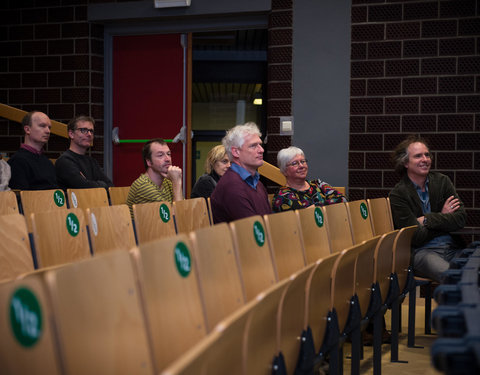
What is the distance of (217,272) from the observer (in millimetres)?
1401

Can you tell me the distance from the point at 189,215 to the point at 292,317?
4.49 ft

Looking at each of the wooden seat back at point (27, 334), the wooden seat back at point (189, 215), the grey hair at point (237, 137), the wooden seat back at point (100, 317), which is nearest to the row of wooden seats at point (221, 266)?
the wooden seat back at point (100, 317)

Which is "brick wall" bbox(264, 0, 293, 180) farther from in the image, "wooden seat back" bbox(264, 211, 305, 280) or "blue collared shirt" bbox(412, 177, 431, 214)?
"wooden seat back" bbox(264, 211, 305, 280)

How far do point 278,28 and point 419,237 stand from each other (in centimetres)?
248

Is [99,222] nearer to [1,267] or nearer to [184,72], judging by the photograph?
[1,267]

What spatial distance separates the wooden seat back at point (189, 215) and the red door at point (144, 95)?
2.40 meters

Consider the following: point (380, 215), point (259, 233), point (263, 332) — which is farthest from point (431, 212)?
point (263, 332)

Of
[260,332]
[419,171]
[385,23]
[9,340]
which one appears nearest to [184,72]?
[385,23]

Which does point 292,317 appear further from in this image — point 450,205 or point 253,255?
point 450,205

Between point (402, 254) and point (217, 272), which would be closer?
point (217, 272)

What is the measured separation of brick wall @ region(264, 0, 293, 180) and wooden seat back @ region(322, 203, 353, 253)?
2.17m

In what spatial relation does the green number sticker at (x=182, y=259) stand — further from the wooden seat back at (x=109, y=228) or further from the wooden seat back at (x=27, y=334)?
the wooden seat back at (x=109, y=228)

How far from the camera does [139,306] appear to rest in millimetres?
1010

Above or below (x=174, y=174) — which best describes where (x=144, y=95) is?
above
